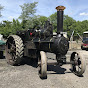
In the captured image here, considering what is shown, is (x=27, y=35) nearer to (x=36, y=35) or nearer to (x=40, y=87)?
(x=36, y=35)

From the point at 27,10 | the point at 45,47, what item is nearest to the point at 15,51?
the point at 45,47

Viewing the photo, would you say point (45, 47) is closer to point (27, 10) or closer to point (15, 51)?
point (15, 51)

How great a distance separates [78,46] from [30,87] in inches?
722

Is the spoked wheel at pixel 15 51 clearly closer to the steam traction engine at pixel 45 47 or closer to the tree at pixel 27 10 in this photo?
the steam traction engine at pixel 45 47

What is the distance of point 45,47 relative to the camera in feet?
16.9

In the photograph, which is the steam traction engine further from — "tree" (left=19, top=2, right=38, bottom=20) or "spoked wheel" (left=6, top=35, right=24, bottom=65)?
"tree" (left=19, top=2, right=38, bottom=20)

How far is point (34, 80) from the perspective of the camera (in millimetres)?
4164

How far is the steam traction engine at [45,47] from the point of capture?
4.47 metres

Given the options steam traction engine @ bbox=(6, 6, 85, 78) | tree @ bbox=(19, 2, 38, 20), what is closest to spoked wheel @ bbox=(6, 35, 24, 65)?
steam traction engine @ bbox=(6, 6, 85, 78)

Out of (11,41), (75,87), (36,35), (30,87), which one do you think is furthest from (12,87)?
(11,41)

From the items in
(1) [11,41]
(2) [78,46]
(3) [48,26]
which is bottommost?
(2) [78,46]

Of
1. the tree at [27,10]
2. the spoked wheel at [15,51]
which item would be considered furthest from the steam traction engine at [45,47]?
the tree at [27,10]

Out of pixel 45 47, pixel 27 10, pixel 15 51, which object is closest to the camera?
pixel 45 47

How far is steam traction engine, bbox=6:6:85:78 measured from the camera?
4474 mm
